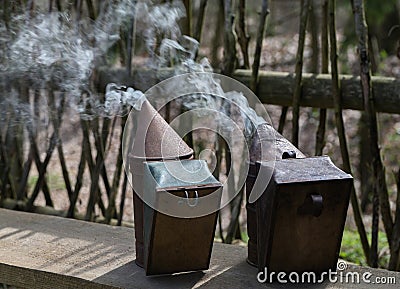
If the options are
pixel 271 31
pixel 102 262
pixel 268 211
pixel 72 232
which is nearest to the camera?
pixel 268 211

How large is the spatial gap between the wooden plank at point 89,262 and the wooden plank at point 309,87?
0.62m

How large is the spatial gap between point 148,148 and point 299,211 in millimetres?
311

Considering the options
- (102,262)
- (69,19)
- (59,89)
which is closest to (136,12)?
(69,19)

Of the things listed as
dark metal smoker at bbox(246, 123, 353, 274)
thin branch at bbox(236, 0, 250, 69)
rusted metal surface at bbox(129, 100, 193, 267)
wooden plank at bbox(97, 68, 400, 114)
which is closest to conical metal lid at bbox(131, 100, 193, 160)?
rusted metal surface at bbox(129, 100, 193, 267)

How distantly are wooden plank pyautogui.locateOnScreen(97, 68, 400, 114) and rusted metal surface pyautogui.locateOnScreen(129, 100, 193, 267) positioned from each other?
74cm

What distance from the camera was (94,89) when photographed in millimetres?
2256

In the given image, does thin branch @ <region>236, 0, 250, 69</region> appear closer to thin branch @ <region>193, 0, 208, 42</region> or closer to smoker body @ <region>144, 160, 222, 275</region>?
thin branch @ <region>193, 0, 208, 42</region>

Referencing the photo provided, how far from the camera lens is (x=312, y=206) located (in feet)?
4.15

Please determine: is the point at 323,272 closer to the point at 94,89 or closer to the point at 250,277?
the point at 250,277

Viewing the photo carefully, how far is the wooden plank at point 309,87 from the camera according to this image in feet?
→ 6.30

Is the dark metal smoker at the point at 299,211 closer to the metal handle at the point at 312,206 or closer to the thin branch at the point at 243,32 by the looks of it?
the metal handle at the point at 312,206

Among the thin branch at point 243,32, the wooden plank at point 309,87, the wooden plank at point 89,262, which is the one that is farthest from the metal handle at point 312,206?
the thin branch at point 243,32

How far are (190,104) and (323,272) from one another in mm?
832

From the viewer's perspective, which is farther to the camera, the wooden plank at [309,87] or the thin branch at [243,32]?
the thin branch at [243,32]
